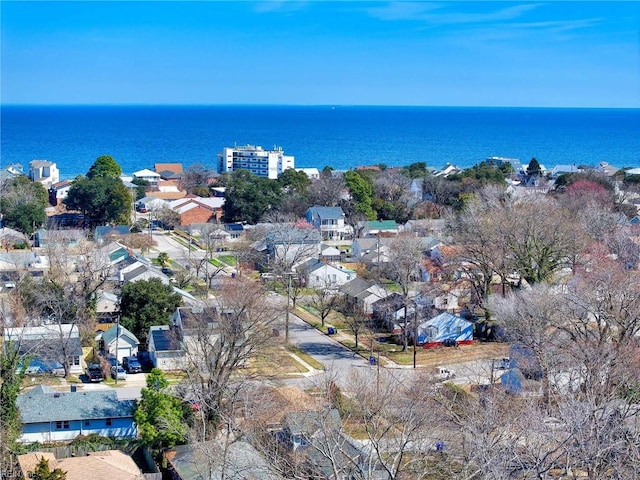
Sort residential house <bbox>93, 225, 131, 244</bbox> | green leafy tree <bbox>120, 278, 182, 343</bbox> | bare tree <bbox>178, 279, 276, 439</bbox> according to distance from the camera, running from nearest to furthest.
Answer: bare tree <bbox>178, 279, 276, 439</bbox> < green leafy tree <bbox>120, 278, 182, 343</bbox> < residential house <bbox>93, 225, 131, 244</bbox>

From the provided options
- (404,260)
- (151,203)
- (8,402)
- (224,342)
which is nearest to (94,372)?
(224,342)

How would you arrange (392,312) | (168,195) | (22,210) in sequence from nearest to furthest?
(392,312) → (22,210) → (168,195)

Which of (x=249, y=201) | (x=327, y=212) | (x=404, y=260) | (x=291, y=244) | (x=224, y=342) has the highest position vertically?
(x=249, y=201)

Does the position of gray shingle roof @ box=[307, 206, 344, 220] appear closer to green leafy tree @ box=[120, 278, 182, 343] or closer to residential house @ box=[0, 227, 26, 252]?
residential house @ box=[0, 227, 26, 252]

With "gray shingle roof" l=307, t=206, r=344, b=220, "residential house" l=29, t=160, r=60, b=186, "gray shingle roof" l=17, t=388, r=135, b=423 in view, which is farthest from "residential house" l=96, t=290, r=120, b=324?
"residential house" l=29, t=160, r=60, b=186

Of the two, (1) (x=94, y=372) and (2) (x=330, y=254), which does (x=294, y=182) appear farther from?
(1) (x=94, y=372)

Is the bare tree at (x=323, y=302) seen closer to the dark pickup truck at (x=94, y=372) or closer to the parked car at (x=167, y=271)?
the parked car at (x=167, y=271)
